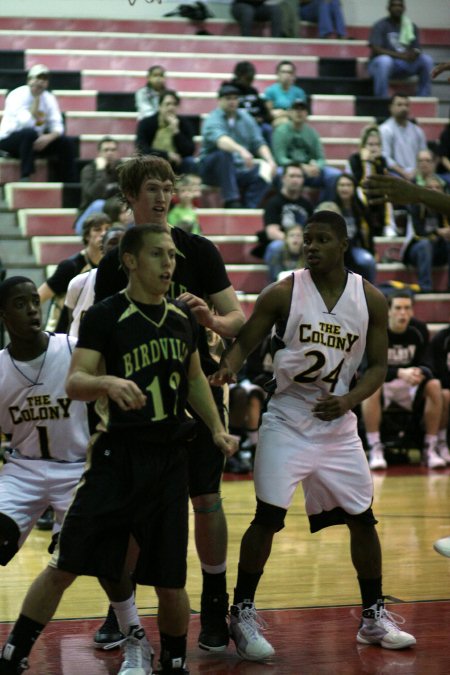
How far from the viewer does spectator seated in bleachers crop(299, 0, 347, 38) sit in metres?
15.4

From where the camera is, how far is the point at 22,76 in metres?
12.8

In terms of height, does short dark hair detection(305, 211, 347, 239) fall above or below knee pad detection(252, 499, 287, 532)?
above

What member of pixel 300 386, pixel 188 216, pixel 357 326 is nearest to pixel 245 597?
pixel 300 386

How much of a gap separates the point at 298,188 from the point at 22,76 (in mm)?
3473

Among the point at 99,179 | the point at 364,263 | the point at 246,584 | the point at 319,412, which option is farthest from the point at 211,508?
the point at 99,179

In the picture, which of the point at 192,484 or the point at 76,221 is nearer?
the point at 192,484

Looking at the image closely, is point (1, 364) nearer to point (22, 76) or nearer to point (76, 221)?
point (76, 221)

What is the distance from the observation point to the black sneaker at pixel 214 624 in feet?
15.3

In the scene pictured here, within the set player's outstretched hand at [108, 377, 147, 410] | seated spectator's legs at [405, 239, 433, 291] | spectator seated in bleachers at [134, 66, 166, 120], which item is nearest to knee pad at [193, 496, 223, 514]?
player's outstretched hand at [108, 377, 147, 410]

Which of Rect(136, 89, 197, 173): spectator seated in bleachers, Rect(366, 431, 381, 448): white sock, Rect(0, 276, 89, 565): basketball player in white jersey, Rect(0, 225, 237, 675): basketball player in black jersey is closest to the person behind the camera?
Rect(0, 225, 237, 675): basketball player in black jersey

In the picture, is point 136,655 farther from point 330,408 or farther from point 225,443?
point 330,408

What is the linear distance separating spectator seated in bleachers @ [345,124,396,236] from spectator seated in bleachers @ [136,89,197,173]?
1.71 m

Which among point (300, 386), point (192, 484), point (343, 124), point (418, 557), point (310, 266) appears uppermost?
point (343, 124)

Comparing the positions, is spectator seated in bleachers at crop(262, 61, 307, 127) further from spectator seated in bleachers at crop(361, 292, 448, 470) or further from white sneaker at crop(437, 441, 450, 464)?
white sneaker at crop(437, 441, 450, 464)
